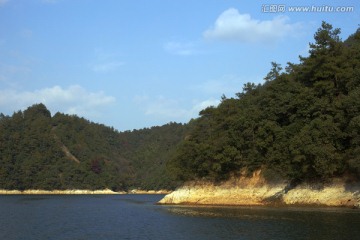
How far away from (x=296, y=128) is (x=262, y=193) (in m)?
10.2

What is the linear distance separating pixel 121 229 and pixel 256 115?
1233 inches

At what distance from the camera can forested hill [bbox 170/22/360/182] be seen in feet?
162

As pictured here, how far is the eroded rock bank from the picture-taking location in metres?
49.1

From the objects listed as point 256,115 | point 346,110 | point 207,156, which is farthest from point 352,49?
point 207,156

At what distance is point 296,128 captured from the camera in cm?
5569

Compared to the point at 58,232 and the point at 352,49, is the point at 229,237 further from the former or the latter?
the point at 352,49

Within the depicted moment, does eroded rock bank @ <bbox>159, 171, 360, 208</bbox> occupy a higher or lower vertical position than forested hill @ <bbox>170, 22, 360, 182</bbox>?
lower

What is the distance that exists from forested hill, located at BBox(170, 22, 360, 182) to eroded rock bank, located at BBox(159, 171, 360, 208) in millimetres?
1268

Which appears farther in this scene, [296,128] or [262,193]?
[262,193]

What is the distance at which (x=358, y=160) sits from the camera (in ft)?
144

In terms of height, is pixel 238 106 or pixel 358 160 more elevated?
pixel 238 106

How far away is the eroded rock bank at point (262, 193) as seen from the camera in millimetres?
49062

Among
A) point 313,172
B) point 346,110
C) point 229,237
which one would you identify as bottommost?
point 229,237

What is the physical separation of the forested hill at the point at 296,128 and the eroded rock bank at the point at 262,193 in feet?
4.16
